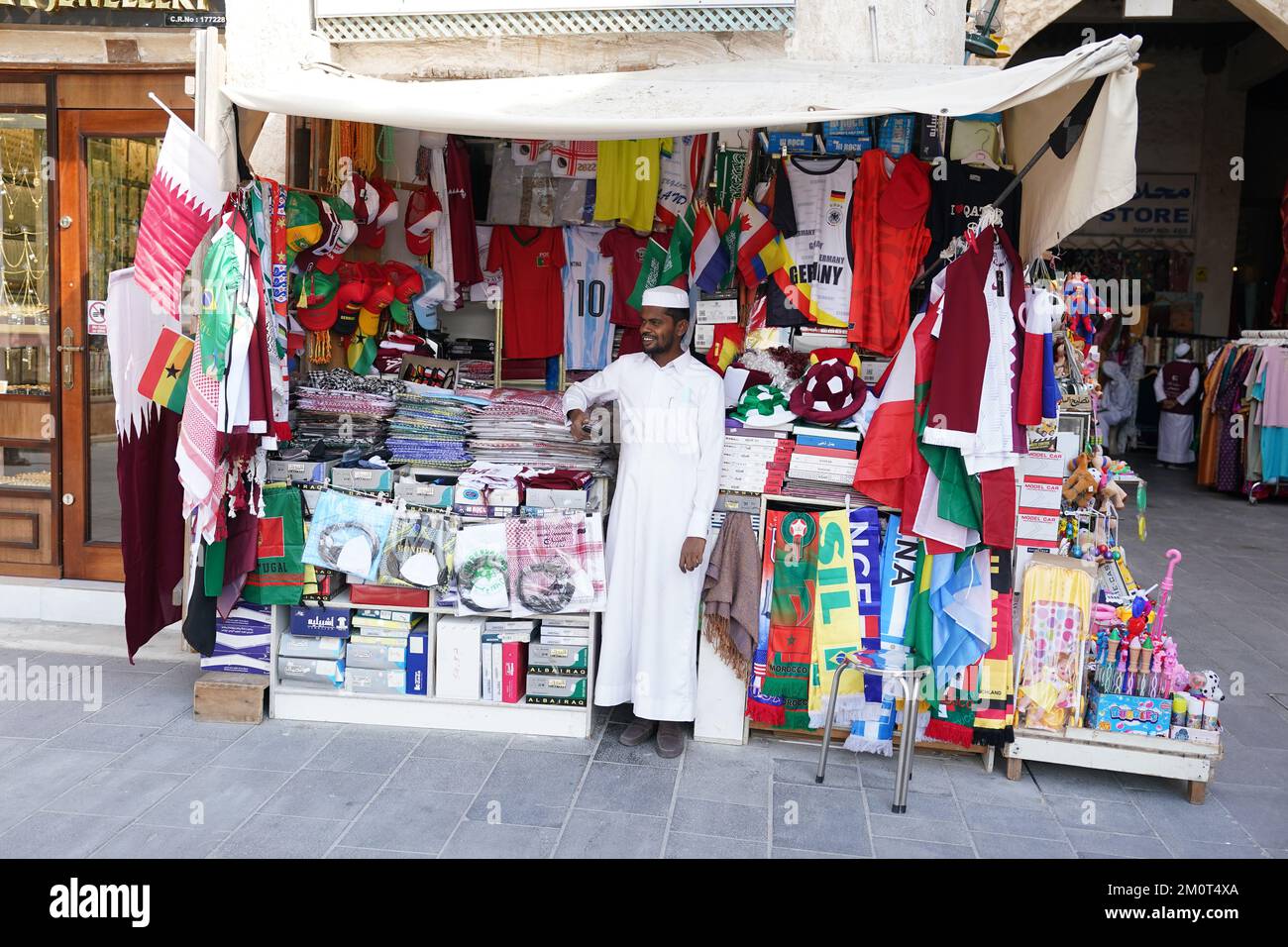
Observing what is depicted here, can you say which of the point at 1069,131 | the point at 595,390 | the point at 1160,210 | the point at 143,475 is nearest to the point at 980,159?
the point at 1069,131

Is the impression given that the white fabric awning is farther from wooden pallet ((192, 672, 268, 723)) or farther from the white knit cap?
wooden pallet ((192, 672, 268, 723))

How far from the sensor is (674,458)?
425 centimetres

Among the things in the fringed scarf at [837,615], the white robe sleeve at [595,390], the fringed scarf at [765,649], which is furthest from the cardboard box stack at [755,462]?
the white robe sleeve at [595,390]

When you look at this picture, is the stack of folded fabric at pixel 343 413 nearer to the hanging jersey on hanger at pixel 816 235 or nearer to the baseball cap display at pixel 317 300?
the baseball cap display at pixel 317 300

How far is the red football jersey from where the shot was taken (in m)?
5.89

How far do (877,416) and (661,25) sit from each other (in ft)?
6.28

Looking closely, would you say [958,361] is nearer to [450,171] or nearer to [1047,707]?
[1047,707]

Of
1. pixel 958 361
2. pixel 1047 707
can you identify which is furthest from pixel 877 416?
pixel 1047 707

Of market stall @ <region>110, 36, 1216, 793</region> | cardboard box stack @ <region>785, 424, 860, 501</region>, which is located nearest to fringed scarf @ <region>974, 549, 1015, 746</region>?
market stall @ <region>110, 36, 1216, 793</region>

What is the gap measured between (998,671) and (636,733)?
1.46 metres

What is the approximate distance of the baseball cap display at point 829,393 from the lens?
4387 mm

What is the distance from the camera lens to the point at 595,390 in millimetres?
4496

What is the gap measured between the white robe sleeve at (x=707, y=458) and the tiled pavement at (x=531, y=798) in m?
0.96

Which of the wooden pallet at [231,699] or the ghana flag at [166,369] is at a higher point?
the ghana flag at [166,369]
